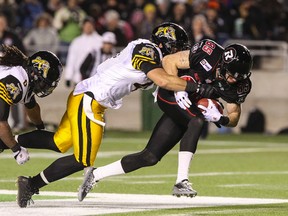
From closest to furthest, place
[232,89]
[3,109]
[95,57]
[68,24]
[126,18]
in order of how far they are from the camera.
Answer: [3,109]
[232,89]
[95,57]
[68,24]
[126,18]

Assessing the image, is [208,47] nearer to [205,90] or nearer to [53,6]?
[205,90]

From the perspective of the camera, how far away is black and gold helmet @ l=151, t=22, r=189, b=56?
916cm

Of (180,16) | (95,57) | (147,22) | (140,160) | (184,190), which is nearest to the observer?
(184,190)

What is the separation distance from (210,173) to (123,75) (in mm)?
3888

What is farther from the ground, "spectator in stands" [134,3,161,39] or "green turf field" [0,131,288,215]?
"spectator in stands" [134,3,161,39]

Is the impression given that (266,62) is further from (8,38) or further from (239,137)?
(8,38)

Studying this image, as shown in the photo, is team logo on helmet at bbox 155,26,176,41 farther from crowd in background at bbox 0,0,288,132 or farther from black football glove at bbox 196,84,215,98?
crowd in background at bbox 0,0,288,132

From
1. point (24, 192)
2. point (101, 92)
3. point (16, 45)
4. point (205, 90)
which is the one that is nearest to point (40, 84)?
point (101, 92)

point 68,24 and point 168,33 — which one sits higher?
point 168,33

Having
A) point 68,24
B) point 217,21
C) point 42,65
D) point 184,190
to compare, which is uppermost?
point 217,21

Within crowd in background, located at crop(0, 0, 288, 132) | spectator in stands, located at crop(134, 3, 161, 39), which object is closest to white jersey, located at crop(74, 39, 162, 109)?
crowd in background, located at crop(0, 0, 288, 132)

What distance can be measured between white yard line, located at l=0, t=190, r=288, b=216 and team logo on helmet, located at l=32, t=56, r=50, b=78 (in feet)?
3.50

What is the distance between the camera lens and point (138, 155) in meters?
9.14

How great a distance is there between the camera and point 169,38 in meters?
9.16
